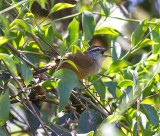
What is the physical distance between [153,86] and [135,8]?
129 inches

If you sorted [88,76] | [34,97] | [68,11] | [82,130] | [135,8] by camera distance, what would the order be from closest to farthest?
1. [82,130]
2. [34,97]
3. [88,76]
4. [68,11]
5. [135,8]

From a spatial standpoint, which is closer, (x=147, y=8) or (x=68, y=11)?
(x=68, y=11)

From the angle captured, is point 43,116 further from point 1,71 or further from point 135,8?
point 135,8

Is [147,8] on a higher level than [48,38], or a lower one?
lower

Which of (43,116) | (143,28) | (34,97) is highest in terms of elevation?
(143,28)

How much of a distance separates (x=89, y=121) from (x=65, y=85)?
2.13 feet

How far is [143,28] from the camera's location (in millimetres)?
2656

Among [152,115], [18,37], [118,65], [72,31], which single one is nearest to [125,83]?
[118,65]

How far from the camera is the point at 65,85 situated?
159cm

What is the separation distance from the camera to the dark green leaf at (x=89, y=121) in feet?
6.92

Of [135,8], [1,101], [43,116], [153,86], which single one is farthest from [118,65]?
[135,8]

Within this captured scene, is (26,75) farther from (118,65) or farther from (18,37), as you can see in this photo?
(118,65)

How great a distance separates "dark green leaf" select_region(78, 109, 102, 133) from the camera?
2.11m

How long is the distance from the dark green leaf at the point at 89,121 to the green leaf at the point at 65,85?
56 centimetres
